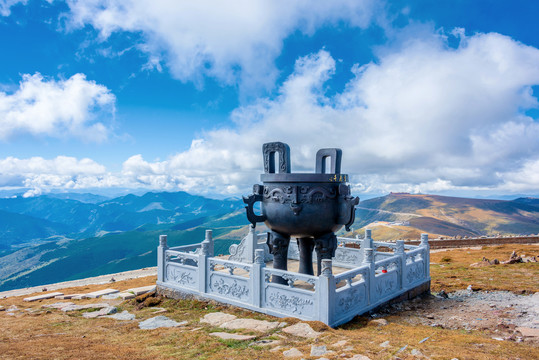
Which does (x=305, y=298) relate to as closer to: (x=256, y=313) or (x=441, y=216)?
(x=256, y=313)

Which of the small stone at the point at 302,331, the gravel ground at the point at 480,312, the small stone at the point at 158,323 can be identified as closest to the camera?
the small stone at the point at 302,331

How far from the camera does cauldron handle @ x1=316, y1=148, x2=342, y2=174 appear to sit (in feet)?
27.9

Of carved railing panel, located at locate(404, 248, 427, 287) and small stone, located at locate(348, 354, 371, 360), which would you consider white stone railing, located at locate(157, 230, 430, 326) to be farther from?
small stone, located at locate(348, 354, 371, 360)

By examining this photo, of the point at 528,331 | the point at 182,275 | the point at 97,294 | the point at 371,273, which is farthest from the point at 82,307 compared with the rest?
the point at 528,331

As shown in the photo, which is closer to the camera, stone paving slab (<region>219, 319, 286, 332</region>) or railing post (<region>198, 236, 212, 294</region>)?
stone paving slab (<region>219, 319, 286, 332</region>)

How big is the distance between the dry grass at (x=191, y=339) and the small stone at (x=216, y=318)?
214mm

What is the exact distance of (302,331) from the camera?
5906 mm

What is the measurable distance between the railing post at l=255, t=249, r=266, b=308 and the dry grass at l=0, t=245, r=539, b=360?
32cm

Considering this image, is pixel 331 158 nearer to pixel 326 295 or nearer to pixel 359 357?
pixel 326 295

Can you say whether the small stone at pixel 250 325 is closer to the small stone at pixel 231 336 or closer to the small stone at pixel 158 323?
the small stone at pixel 231 336

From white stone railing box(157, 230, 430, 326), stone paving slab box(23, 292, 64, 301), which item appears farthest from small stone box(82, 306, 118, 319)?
stone paving slab box(23, 292, 64, 301)

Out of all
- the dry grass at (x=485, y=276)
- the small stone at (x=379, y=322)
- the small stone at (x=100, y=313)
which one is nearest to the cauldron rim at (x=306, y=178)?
the small stone at (x=379, y=322)

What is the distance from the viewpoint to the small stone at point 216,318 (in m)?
6.95

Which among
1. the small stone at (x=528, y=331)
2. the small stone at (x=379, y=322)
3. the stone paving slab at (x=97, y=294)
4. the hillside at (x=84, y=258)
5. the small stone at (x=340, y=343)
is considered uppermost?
the small stone at (x=340, y=343)
